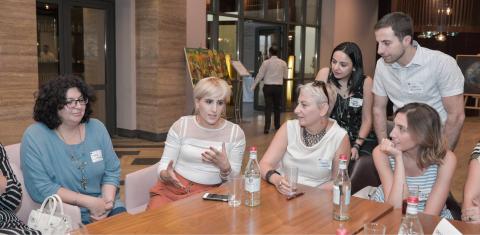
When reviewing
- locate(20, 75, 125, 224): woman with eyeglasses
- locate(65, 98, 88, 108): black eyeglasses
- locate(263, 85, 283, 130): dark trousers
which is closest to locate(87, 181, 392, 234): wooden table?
locate(20, 75, 125, 224): woman with eyeglasses

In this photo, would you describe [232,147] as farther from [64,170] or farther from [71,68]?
[71,68]

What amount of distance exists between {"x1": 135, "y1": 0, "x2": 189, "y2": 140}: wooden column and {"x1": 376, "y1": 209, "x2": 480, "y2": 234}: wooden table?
5.74 meters

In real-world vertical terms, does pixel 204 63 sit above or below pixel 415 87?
above

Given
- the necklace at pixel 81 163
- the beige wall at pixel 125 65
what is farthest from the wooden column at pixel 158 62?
the necklace at pixel 81 163

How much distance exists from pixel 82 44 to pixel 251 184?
5.78 m

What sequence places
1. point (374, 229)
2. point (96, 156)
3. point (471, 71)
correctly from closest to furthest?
point (374, 229) → point (96, 156) → point (471, 71)

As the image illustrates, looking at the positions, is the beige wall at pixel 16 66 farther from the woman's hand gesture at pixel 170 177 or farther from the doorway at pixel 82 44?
the woman's hand gesture at pixel 170 177

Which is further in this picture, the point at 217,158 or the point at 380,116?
the point at 380,116

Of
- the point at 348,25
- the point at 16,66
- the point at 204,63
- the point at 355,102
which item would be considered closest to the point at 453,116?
the point at 355,102

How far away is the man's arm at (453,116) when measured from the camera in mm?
2943

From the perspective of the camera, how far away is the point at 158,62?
725 centimetres

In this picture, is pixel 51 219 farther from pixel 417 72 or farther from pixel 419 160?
pixel 417 72

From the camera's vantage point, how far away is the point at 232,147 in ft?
9.42

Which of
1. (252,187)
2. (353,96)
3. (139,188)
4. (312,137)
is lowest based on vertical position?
(139,188)
